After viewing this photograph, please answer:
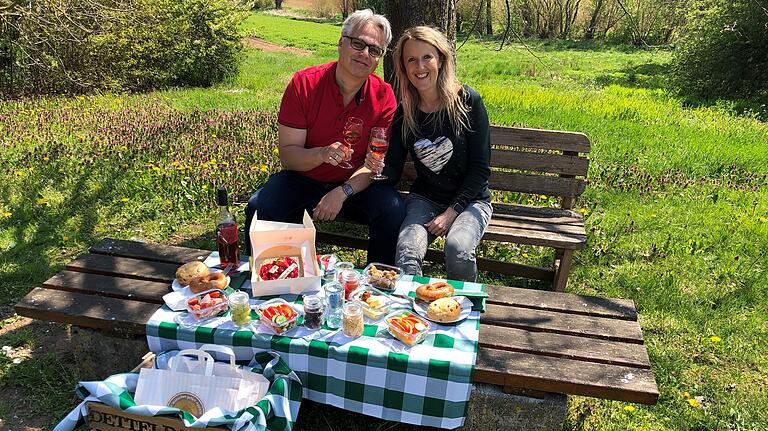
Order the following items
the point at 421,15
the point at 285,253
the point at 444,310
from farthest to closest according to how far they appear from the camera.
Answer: the point at 421,15
the point at 285,253
the point at 444,310

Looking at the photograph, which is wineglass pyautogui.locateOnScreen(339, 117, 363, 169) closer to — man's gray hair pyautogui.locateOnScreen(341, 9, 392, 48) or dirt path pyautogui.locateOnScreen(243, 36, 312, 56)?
man's gray hair pyautogui.locateOnScreen(341, 9, 392, 48)

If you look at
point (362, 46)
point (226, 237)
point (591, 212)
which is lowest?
point (591, 212)

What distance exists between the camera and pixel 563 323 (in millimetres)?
2771

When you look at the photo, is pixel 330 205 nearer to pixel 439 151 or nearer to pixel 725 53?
pixel 439 151

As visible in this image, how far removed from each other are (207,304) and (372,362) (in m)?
0.84

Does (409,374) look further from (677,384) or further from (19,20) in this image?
(19,20)

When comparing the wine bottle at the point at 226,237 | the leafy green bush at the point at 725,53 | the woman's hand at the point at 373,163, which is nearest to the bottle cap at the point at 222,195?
the wine bottle at the point at 226,237

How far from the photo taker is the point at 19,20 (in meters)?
9.40

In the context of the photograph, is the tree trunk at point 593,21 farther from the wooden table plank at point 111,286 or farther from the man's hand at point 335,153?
the wooden table plank at point 111,286

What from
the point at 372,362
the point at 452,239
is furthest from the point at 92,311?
the point at 452,239

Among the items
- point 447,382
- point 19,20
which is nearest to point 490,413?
point 447,382

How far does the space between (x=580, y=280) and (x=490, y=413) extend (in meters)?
2.27

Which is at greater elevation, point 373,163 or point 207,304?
point 373,163

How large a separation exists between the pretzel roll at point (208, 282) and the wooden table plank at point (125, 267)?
35 centimetres
